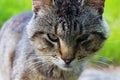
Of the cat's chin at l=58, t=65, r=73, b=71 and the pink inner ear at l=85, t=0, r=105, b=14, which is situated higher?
the pink inner ear at l=85, t=0, r=105, b=14

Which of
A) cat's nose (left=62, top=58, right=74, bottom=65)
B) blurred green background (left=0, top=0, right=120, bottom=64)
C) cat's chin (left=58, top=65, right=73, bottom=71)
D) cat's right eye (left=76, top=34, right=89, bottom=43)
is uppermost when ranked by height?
cat's right eye (left=76, top=34, right=89, bottom=43)

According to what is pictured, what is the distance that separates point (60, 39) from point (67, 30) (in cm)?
9

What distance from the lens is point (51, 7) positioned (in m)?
3.89

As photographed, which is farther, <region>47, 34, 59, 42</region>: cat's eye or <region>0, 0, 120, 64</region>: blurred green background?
<region>0, 0, 120, 64</region>: blurred green background

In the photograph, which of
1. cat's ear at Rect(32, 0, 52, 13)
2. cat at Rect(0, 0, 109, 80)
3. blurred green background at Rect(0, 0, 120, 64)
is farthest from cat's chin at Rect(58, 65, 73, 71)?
blurred green background at Rect(0, 0, 120, 64)

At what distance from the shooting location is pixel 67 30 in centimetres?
376

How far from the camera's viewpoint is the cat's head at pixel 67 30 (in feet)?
12.4

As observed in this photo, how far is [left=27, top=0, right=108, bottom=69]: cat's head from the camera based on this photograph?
3.77 m

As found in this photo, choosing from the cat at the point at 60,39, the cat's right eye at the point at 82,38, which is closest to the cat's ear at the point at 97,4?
the cat at the point at 60,39

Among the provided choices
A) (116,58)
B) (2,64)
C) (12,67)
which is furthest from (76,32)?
(116,58)

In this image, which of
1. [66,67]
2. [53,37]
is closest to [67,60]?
[66,67]

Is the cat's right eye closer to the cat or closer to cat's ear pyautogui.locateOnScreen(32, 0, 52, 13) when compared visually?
the cat

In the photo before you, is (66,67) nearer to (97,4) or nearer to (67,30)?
(67,30)

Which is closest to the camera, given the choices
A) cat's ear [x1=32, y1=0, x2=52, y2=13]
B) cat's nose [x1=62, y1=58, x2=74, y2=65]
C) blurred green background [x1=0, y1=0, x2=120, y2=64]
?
cat's nose [x1=62, y1=58, x2=74, y2=65]
